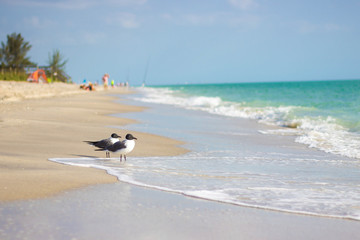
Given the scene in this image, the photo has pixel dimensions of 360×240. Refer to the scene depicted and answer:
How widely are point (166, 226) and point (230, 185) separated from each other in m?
1.98

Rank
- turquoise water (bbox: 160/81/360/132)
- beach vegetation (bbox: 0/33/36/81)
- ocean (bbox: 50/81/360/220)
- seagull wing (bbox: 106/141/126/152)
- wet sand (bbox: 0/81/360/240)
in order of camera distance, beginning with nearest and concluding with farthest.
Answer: wet sand (bbox: 0/81/360/240)
ocean (bbox: 50/81/360/220)
seagull wing (bbox: 106/141/126/152)
turquoise water (bbox: 160/81/360/132)
beach vegetation (bbox: 0/33/36/81)

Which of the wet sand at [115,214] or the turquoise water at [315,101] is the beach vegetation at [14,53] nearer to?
the turquoise water at [315,101]

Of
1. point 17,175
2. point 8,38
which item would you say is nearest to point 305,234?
point 17,175

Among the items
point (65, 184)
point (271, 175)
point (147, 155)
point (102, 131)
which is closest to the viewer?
point (65, 184)

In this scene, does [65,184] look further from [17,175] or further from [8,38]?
[8,38]

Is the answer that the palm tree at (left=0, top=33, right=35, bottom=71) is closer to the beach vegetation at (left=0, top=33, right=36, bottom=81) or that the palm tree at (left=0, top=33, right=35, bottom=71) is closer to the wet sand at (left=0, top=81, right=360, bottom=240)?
the beach vegetation at (left=0, top=33, right=36, bottom=81)

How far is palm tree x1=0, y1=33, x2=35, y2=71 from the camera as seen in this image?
178ft

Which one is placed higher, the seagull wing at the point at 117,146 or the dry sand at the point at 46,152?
the seagull wing at the point at 117,146

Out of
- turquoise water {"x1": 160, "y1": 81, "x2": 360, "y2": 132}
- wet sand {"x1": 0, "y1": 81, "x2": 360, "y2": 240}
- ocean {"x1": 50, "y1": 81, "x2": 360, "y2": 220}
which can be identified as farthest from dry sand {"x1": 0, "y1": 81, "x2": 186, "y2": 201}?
turquoise water {"x1": 160, "y1": 81, "x2": 360, "y2": 132}

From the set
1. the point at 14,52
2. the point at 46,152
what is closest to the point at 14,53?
the point at 14,52

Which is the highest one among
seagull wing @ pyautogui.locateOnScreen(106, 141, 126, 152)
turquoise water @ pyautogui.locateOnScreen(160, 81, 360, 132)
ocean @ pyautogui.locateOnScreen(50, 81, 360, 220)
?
turquoise water @ pyautogui.locateOnScreen(160, 81, 360, 132)

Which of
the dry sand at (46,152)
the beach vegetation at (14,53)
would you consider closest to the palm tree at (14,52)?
the beach vegetation at (14,53)

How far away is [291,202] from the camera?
478 centimetres

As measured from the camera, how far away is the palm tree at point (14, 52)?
5425cm
